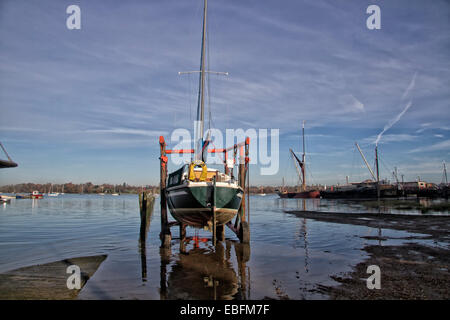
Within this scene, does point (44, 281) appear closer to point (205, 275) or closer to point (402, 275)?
point (205, 275)

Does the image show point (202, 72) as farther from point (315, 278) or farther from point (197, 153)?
point (315, 278)

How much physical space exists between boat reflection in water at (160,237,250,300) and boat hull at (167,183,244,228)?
1.61 m

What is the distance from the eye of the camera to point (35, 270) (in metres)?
10.4

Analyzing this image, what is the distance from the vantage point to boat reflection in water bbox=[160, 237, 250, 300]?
800cm

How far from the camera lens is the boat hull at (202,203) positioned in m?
12.7

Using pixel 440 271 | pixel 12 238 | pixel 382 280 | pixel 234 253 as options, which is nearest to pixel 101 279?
pixel 234 253

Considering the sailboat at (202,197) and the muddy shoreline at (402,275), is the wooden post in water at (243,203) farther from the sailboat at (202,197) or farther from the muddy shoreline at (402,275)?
the muddy shoreline at (402,275)

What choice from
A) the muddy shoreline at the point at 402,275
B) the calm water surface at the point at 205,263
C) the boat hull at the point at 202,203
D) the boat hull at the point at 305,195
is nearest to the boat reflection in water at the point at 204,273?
the calm water surface at the point at 205,263

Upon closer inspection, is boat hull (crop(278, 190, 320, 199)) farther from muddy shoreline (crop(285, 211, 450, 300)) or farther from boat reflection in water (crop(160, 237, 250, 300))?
boat reflection in water (crop(160, 237, 250, 300))

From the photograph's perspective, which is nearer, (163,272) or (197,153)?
(163,272)

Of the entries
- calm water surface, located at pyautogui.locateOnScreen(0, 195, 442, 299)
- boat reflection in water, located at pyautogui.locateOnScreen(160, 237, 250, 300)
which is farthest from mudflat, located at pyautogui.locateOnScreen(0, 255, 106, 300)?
boat reflection in water, located at pyautogui.locateOnScreen(160, 237, 250, 300)

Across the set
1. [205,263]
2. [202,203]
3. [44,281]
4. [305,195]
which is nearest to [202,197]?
[202,203]
